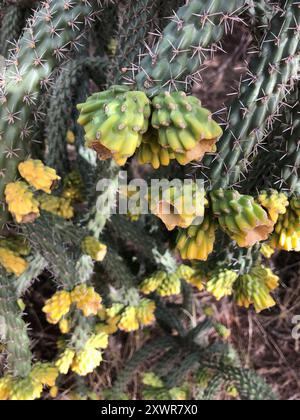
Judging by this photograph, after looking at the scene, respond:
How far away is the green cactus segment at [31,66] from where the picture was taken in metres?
1.17

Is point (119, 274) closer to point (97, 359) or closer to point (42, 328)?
point (97, 359)

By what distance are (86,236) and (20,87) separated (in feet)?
1.99

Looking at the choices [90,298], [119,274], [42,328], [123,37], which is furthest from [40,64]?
[42,328]

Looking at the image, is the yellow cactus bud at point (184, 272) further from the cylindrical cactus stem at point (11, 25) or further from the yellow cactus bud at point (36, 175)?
the cylindrical cactus stem at point (11, 25)

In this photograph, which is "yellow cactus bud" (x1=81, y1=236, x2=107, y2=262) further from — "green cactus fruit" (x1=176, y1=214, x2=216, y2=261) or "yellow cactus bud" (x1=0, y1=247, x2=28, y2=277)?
"green cactus fruit" (x1=176, y1=214, x2=216, y2=261)

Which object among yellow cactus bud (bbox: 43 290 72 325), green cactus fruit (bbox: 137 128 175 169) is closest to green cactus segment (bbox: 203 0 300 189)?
green cactus fruit (bbox: 137 128 175 169)

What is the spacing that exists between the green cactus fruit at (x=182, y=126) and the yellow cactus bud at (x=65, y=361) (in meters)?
0.91

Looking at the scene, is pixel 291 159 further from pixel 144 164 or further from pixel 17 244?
pixel 17 244

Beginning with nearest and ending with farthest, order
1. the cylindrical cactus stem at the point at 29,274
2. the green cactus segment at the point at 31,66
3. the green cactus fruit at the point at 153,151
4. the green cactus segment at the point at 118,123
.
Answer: the green cactus segment at the point at 118,123
the green cactus fruit at the point at 153,151
the green cactus segment at the point at 31,66
the cylindrical cactus stem at the point at 29,274

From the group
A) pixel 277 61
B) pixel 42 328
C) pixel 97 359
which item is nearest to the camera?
pixel 277 61

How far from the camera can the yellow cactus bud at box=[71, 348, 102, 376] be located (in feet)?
5.20

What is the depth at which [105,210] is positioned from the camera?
168cm

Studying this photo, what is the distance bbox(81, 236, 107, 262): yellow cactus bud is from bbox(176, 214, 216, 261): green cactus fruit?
0.43 m

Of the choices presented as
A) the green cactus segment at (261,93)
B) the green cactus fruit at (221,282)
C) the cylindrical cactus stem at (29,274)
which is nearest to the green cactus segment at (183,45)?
the green cactus segment at (261,93)
